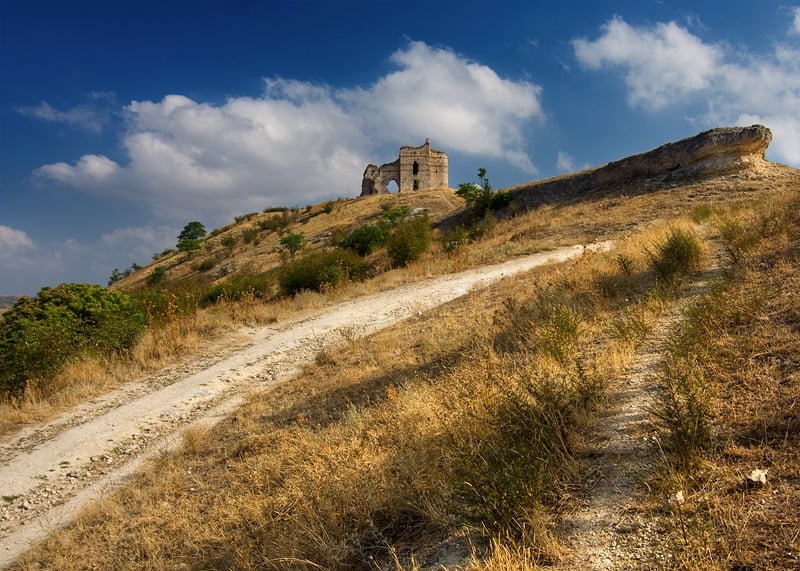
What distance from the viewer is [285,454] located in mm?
4504

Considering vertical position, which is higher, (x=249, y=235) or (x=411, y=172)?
(x=411, y=172)

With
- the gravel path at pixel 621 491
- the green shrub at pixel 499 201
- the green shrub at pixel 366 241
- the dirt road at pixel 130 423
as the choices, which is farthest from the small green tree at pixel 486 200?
the gravel path at pixel 621 491

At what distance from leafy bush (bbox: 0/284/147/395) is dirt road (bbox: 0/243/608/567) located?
133 centimetres

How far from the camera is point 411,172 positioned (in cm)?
4797

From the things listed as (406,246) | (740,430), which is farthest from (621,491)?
(406,246)

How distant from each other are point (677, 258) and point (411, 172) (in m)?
42.4

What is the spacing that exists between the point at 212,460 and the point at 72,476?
1728mm

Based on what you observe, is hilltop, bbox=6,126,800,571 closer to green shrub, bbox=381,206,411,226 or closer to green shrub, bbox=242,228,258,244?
green shrub, bbox=381,206,411,226

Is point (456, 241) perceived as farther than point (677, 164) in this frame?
No

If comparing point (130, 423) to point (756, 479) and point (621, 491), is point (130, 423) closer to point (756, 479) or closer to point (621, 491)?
point (621, 491)

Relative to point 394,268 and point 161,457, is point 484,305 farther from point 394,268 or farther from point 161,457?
point 394,268

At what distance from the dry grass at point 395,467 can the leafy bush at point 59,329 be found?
3.88 metres

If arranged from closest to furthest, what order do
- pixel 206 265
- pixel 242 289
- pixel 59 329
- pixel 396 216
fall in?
pixel 59 329 < pixel 242 289 < pixel 396 216 < pixel 206 265

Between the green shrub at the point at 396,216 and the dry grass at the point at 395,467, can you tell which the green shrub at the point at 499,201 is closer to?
the green shrub at the point at 396,216
